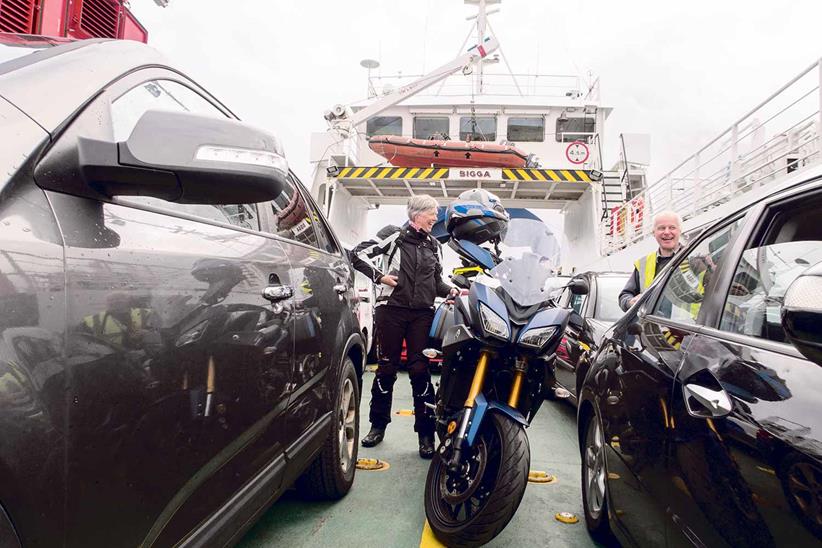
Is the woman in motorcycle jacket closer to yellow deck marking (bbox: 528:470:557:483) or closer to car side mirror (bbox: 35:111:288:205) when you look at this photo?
yellow deck marking (bbox: 528:470:557:483)

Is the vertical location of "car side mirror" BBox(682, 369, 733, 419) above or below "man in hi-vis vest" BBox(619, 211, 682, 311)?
below

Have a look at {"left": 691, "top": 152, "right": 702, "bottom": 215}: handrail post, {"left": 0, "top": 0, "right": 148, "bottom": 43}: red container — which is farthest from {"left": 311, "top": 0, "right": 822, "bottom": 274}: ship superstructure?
{"left": 0, "top": 0, "right": 148, "bottom": 43}: red container

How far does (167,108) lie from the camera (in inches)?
54.7

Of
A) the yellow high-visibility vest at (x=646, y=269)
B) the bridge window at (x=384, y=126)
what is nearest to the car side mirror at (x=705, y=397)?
the yellow high-visibility vest at (x=646, y=269)

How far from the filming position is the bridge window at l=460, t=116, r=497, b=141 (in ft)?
53.9

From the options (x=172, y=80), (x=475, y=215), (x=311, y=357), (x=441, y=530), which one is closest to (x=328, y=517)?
(x=441, y=530)

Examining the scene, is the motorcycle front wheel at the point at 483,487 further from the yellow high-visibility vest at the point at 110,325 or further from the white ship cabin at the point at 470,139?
the white ship cabin at the point at 470,139

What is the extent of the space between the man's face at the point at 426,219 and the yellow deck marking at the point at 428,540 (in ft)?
6.49

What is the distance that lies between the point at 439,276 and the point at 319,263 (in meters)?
1.51

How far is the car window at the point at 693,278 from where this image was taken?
179cm

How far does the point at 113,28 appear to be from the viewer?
10.2ft

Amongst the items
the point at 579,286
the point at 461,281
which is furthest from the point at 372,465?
the point at 579,286

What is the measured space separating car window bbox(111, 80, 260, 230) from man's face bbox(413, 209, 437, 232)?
1986 millimetres

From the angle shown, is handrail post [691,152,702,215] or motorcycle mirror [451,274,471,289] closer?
motorcycle mirror [451,274,471,289]
